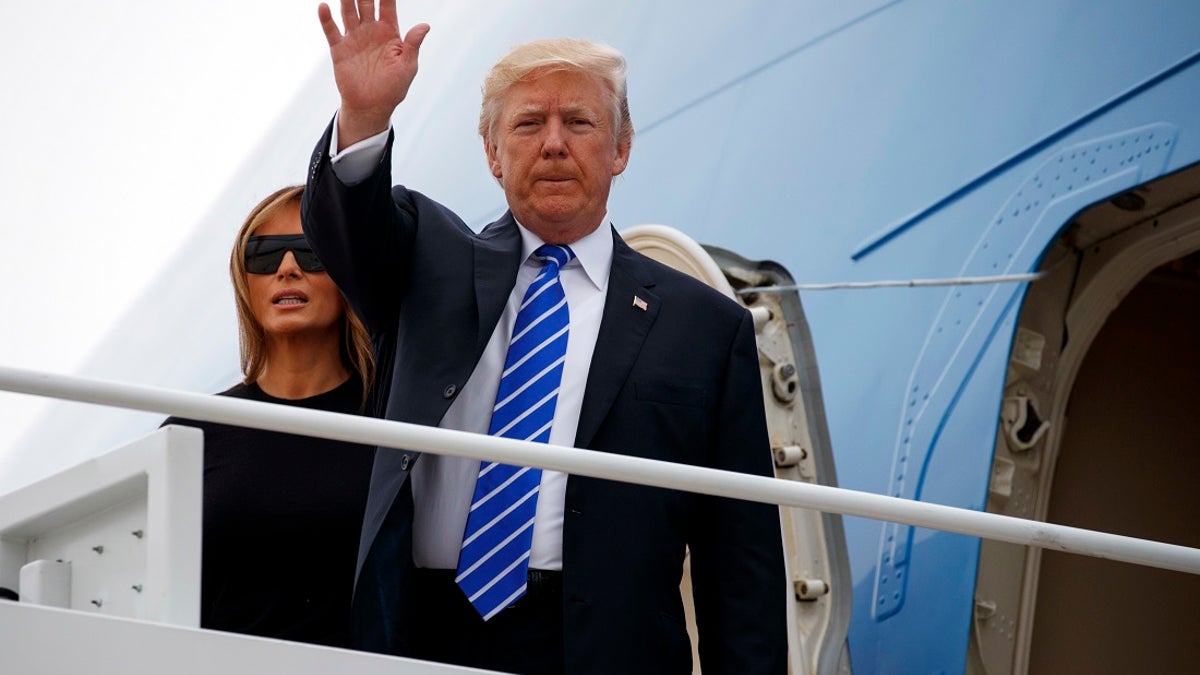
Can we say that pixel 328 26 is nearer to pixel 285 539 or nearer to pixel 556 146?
pixel 556 146

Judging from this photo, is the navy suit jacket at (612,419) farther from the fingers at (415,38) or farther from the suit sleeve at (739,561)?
the fingers at (415,38)

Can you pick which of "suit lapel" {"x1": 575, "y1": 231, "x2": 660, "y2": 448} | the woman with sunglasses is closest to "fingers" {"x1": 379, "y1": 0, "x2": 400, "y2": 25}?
"suit lapel" {"x1": 575, "y1": 231, "x2": 660, "y2": 448}

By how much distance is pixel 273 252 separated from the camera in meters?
3.39

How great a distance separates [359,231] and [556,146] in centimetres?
38

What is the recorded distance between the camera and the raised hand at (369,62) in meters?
2.66

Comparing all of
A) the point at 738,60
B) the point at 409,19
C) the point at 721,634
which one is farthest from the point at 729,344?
the point at 409,19

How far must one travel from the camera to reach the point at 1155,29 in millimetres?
4137

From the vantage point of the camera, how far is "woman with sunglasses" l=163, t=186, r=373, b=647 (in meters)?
3.07

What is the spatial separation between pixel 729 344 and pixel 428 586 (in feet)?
2.30

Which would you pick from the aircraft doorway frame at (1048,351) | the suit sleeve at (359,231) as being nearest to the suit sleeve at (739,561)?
the suit sleeve at (359,231)

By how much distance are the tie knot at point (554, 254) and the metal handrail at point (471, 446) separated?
72 cm

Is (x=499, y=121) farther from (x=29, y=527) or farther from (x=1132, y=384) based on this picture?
(x=1132, y=384)

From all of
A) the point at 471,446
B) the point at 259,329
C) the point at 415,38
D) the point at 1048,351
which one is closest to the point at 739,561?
the point at 471,446

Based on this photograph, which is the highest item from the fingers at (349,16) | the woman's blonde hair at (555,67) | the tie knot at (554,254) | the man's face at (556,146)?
the fingers at (349,16)
